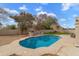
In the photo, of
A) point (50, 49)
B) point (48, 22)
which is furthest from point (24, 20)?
point (50, 49)

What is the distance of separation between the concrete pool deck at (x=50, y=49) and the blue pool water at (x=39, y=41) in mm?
31

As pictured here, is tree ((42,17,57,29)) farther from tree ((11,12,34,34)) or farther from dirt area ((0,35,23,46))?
dirt area ((0,35,23,46))

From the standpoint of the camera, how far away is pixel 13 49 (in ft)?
6.11

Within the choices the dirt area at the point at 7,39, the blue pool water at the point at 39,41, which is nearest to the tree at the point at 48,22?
the blue pool water at the point at 39,41

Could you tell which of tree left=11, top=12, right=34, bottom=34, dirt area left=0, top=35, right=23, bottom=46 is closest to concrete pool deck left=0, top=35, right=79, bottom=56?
dirt area left=0, top=35, right=23, bottom=46

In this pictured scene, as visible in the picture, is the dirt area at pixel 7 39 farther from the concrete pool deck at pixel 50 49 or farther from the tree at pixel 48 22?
the tree at pixel 48 22

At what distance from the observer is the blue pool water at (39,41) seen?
1858 mm

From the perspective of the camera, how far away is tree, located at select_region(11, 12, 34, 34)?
1871mm

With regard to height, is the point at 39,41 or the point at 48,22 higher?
the point at 48,22

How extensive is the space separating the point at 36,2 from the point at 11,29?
37 centimetres

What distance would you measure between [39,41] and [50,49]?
0.13m

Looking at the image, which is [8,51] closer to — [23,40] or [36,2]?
[23,40]

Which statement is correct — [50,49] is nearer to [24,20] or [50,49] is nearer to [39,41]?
[39,41]

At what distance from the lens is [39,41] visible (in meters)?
1.86
